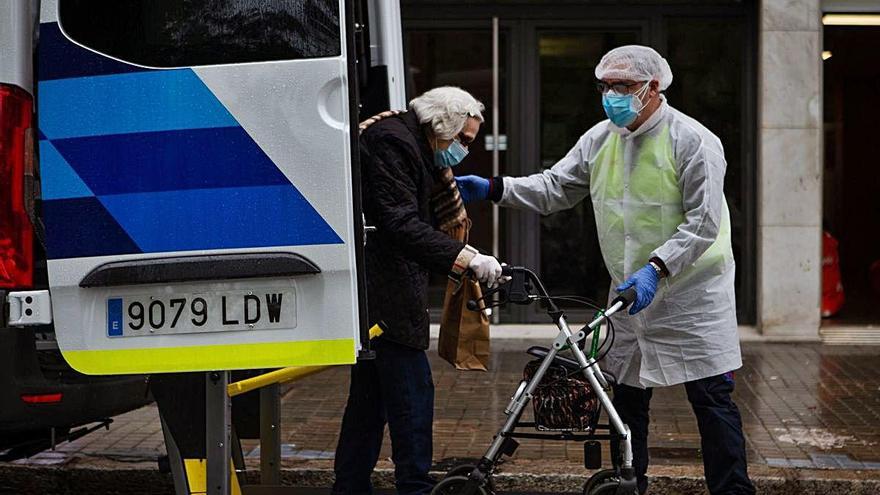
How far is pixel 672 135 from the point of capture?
532cm

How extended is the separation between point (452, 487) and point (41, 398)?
1.54 metres

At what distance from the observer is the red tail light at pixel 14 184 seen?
13.8 ft

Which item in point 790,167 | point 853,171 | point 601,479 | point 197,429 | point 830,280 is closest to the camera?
point 197,429

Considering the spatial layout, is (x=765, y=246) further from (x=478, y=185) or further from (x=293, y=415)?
(x=478, y=185)

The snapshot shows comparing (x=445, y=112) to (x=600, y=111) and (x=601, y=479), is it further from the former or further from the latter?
(x=600, y=111)

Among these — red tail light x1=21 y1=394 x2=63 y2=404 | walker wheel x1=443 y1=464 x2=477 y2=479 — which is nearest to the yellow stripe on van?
red tail light x1=21 y1=394 x2=63 y2=404

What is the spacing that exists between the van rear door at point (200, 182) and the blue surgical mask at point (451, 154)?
42.3 inches

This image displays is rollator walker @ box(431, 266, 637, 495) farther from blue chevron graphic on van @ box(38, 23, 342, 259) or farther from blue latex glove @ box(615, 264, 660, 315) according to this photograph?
blue chevron graphic on van @ box(38, 23, 342, 259)

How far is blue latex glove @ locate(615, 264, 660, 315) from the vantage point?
16.7 ft

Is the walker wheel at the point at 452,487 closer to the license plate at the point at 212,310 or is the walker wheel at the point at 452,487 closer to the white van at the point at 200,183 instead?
the white van at the point at 200,183

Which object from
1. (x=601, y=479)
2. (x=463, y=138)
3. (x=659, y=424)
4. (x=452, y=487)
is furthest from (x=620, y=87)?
(x=659, y=424)

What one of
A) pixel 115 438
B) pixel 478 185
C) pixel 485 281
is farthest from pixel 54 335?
pixel 115 438

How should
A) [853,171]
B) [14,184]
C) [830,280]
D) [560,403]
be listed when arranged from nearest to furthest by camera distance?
[14,184]
[560,403]
[830,280]
[853,171]

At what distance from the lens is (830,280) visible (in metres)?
12.0
